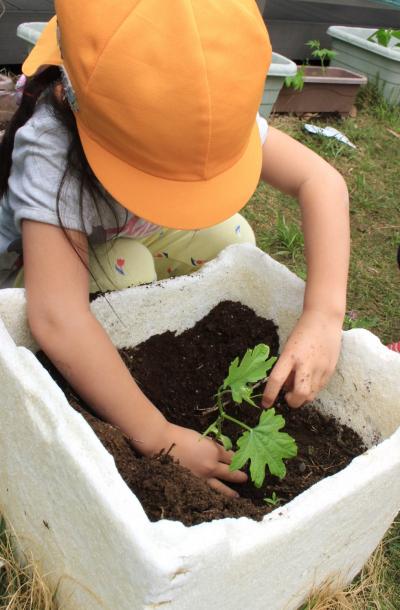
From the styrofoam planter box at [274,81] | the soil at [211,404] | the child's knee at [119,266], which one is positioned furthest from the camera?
the styrofoam planter box at [274,81]

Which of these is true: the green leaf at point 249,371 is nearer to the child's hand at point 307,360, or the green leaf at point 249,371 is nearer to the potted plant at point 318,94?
the child's hand at point 307,360

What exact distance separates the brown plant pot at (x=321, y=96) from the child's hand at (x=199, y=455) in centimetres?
264

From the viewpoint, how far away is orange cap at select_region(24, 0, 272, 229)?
969 mm

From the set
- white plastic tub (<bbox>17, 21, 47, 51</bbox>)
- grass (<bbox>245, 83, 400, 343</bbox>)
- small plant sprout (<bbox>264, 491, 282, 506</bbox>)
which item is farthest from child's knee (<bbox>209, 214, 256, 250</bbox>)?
white plastic tub (<bbox>17, 21, 47, 51</bbox>)

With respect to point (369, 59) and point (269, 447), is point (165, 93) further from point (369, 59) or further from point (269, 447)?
point (369, 59)

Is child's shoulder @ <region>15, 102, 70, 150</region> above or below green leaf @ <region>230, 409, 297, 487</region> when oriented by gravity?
above

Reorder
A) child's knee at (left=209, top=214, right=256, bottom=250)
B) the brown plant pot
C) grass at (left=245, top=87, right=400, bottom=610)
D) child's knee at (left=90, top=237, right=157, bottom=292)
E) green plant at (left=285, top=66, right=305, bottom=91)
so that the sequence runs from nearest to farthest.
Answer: grass at (left=245, top=87, right=400, bottom=610)
child's knee at (left=90, top=237, right=157, bottom=292)
child's knee at (left=209, top=214, right=256, bottom=250)
green plant at (left=285, top=66, right=305, bottom=91)
the brown plant pot

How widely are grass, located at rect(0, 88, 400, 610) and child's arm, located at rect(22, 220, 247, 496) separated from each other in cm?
26

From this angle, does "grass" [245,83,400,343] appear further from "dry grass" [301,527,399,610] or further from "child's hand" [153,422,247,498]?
"child's hand" [153,422,247,498]

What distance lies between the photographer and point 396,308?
→ 7.54 feet

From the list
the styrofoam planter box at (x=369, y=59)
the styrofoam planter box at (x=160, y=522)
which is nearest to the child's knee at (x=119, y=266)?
the styrofoam planter box at (x=160, y=522)

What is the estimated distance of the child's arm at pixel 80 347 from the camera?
1149 mm

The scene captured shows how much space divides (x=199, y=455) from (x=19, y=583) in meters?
0.34

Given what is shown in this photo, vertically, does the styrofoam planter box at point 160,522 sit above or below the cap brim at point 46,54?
below
